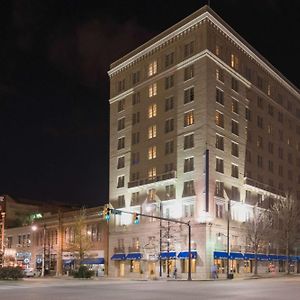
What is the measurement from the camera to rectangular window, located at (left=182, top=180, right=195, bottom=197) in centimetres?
8282

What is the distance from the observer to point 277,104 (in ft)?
347

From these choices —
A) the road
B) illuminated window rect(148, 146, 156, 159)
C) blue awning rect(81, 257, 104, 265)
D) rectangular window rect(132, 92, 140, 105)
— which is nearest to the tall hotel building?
illuminated window rect(148, 146, 156, 159)

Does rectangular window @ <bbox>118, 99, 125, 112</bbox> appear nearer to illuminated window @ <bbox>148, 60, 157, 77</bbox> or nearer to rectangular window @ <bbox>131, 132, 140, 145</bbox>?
rectangular window @ <bbox>131, 132, 140, 145</bbox>

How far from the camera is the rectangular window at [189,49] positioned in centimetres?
8800

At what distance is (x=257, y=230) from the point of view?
282 feet

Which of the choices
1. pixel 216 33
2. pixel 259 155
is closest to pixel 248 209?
pixel 259 155

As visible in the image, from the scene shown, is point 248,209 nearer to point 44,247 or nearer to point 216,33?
point 216,33

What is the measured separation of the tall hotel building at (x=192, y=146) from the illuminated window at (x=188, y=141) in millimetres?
155

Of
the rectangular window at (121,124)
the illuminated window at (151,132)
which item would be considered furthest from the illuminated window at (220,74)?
the rectangular window at (121,124)

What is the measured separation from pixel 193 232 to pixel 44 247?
3379cm

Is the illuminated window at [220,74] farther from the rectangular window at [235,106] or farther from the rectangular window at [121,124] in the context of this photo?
the rectangular window at [121,124]

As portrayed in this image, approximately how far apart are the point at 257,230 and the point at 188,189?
42.5ft

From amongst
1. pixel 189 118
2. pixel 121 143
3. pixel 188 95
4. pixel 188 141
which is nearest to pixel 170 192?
pixel 188 141

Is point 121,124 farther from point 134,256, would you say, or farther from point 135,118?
point 134,256
